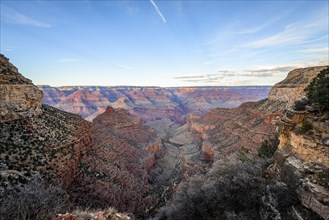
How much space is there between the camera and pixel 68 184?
83.9ft

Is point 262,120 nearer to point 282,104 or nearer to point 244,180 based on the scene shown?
point 282,104

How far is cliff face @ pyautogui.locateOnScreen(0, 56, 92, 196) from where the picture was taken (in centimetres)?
2102

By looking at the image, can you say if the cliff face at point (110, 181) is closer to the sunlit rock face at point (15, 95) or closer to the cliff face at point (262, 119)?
the sunlit rock face at point (15, 95)

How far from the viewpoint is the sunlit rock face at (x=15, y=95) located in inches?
979

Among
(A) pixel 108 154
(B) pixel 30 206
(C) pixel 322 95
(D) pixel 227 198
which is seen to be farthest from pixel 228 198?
(A) pixel 108 154

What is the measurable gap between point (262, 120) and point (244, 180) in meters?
40.7

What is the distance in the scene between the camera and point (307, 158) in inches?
517

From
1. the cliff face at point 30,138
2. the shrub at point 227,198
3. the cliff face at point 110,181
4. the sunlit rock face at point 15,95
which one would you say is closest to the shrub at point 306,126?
the shrub at point 227,198

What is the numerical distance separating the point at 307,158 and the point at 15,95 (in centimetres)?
2881

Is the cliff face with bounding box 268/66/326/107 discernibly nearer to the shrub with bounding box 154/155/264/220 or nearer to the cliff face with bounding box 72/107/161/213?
the shrub with bounding box 154/155/264/220

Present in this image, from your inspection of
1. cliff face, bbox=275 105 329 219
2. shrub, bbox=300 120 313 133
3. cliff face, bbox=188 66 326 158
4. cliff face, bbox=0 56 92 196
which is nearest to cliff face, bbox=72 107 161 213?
cliff face, bbox=0 56 92 196

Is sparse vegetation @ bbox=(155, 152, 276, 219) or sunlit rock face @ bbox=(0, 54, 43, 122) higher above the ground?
sunlit rock face @ bbox=(0, 54, 43, 122)

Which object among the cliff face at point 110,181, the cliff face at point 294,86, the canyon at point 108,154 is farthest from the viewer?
the cliff face at point 294,86

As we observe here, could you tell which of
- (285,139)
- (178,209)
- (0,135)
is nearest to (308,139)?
(285,139)
